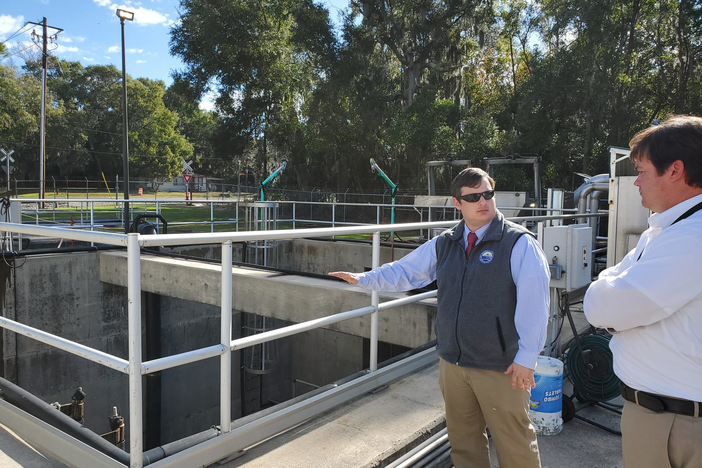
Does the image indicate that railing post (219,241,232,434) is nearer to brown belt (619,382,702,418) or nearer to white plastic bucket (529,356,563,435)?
brown belt (619,382,702,418)

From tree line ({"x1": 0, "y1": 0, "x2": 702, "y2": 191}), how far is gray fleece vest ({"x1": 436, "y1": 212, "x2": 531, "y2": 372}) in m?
22.4

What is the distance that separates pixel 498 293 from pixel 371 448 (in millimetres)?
1239

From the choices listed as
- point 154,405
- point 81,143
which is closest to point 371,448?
point 154,405

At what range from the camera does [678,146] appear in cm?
167

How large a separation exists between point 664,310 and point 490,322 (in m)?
0.85

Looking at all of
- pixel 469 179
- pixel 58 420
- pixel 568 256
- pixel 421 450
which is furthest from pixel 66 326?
pixel 469 179

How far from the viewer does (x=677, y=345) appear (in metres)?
1.61

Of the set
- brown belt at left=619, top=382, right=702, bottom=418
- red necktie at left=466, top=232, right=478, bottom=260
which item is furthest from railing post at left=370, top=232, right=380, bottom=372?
brown belt at left=619, top=382, right=702, bottom=418

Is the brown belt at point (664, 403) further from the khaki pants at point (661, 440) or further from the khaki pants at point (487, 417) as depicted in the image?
the khaki pants at point (487, 417)

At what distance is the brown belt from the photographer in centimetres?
160

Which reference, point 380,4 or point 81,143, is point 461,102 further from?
point 81,143

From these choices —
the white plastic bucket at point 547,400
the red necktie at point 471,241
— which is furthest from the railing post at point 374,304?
the red necktie at point 471,241

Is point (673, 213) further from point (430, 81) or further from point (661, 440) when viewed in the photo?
point (430, 81)

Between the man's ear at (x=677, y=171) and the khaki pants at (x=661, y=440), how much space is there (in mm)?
762
